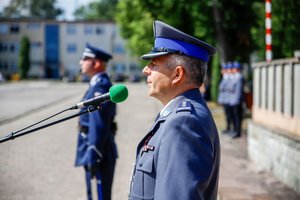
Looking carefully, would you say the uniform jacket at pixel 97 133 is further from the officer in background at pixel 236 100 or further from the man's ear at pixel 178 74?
the officer in background at pixel 236 100

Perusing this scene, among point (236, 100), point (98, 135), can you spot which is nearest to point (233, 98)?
point (236, 100)

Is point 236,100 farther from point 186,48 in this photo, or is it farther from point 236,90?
point 186,48

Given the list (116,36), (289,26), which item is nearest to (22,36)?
(116,36)

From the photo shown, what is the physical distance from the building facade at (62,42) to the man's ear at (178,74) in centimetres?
8381

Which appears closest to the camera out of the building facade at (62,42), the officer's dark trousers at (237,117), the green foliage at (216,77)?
the officer's dark trousers at (237,117)

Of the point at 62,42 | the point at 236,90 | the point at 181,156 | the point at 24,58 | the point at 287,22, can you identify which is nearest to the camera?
the point at 181,156

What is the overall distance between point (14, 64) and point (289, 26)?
8277 centimetres

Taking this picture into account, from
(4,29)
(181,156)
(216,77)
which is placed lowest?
(216,77)

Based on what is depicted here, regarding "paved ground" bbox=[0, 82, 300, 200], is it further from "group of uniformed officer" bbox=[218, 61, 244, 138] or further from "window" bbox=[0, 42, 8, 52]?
"window" bbox=[0, 42, 8, 52]

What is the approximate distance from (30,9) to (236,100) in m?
101

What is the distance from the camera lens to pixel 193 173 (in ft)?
6.66

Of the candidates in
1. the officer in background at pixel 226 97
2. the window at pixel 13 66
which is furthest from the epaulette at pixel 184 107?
the window at pixel 13 66

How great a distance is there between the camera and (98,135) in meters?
4.65

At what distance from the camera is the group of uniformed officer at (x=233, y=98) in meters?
12.6
